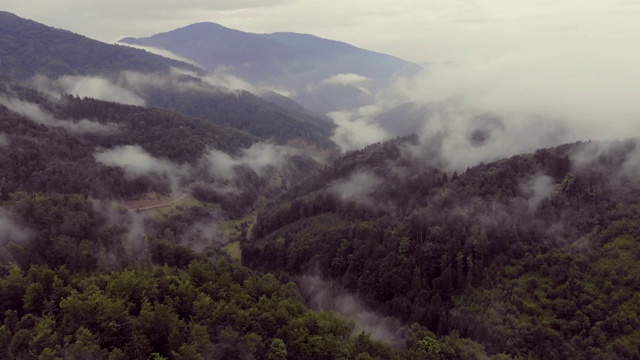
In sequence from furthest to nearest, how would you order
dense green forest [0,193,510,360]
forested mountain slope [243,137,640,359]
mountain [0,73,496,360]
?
forested mountain slope [243,137,640,359] → mountain [0,73,496,360] → dense green forest [0,193,510,360]

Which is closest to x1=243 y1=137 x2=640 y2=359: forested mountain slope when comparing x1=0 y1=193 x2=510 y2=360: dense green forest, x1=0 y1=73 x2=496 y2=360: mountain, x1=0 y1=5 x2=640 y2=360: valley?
x1=0 y1=5 x2=640 y2=360: valley

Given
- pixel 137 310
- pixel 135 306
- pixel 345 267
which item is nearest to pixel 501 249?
pixel 345 267

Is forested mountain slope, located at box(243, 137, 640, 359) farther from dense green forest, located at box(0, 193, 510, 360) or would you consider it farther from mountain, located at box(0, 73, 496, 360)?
dense green forest, located at box(0, 193, 510, 360)

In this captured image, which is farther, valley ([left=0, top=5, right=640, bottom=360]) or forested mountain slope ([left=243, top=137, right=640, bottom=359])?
forested mountain slope ([left=243, top=137, right=640, bottom=359])

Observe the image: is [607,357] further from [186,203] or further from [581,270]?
[186,203]

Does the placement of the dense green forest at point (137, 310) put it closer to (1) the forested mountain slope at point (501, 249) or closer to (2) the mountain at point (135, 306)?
(2) the mountain at point (135, 306)

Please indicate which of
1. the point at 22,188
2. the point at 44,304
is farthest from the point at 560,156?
the point at 22,188

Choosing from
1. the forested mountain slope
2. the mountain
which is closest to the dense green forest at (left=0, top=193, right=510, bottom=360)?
the mountain

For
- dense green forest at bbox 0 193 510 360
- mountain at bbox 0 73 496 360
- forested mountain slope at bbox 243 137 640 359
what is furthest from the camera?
forested mountain slope at bbox 243 137 640 359
